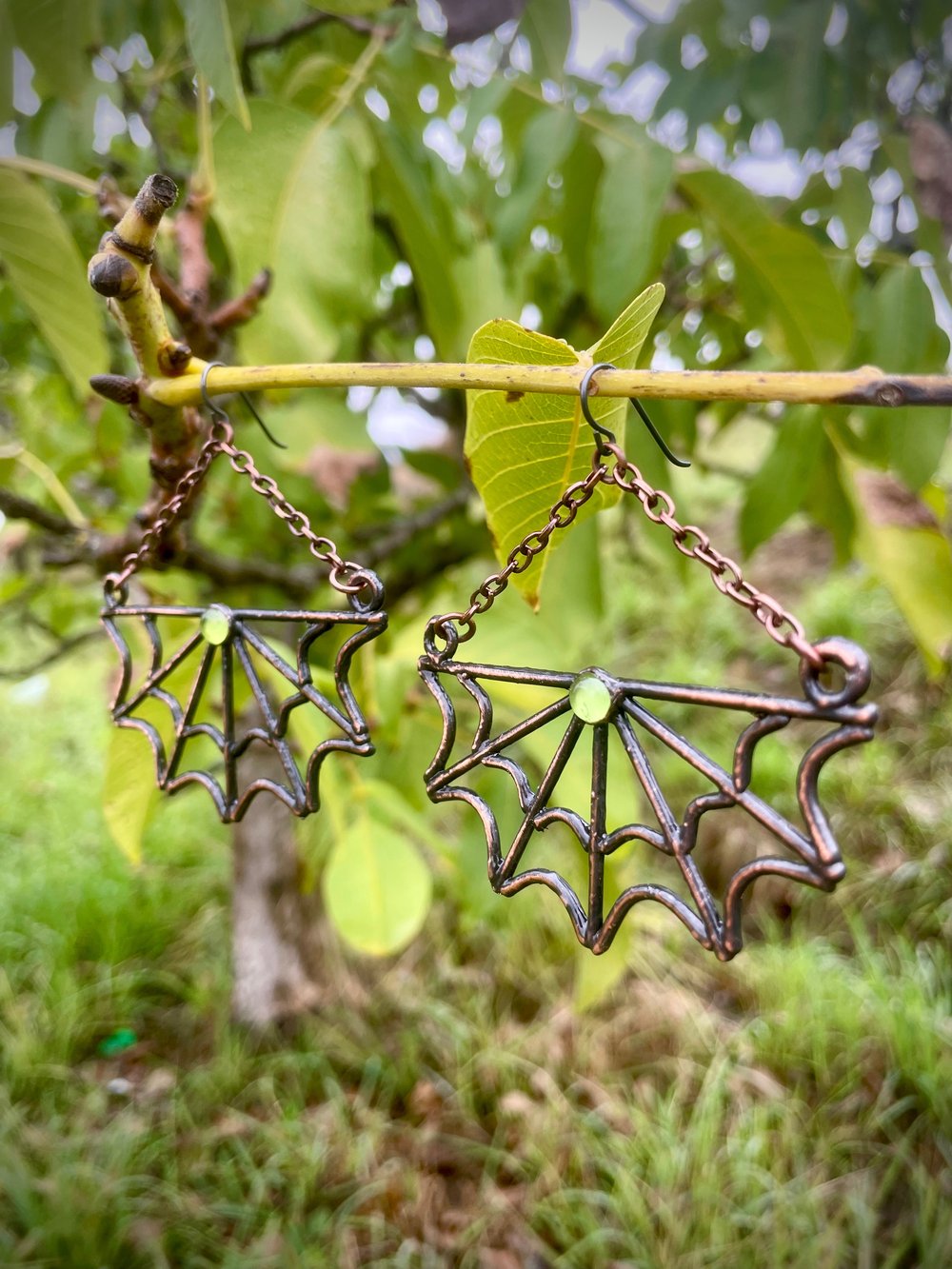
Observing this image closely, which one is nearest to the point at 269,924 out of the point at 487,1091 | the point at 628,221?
the point at 487,1091

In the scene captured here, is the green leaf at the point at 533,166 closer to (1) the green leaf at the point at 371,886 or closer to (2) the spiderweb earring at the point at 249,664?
(2) the spiderweb earring at the point at 249,664

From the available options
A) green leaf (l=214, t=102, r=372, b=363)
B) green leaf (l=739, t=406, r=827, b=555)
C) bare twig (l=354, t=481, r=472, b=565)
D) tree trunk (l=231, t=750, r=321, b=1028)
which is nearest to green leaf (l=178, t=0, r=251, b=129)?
green leaf (l=214, t=102, r=372, b=363)

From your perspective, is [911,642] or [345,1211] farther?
[911,642]

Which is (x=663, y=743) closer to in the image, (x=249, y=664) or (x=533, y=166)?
(x=249, y=664)

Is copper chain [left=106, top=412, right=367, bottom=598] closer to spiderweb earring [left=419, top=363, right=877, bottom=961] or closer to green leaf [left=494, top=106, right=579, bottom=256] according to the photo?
spiderweb earring [left=419, top=363, right=877, bottom=961]

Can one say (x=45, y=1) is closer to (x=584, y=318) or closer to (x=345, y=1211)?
(x=584, y=318)

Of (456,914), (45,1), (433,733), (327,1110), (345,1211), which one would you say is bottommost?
(345,1211)

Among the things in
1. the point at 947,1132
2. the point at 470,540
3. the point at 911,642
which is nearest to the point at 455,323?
the point at 470,540
